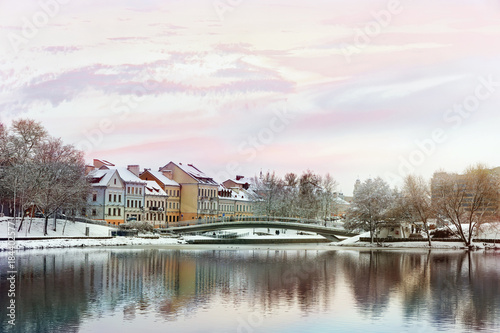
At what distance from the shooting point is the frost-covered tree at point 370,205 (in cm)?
8844

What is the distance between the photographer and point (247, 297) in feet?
109

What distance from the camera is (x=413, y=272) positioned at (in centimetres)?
4869

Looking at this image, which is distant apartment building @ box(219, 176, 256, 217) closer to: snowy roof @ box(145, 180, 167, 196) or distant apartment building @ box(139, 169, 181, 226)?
distant apartment building @ box(139, 169, 181, 226)

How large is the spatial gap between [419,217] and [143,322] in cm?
6873

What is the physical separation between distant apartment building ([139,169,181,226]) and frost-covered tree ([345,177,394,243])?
4883cm

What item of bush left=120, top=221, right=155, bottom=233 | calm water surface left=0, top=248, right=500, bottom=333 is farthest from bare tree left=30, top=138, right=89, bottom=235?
calm water surface left=0, top=248, right=500, bottom=333

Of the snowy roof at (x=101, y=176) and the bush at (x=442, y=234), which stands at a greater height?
the snowy roof at (x=101, y=176)

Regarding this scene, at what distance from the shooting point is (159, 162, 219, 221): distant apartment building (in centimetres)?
13375

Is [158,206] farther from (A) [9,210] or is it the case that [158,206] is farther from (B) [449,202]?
(B) [449,202]

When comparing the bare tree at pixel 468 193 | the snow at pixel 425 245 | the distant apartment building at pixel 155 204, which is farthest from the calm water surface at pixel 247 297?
the distant apartment building at pixel 155 204

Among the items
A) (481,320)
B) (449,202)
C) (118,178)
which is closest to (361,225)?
(449,202)

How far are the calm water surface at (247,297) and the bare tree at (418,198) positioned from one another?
3062cm

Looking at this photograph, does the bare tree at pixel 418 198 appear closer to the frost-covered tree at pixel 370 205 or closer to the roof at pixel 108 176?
the frost-covered tree at pixel 370 205

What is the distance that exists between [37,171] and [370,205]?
146 ft
